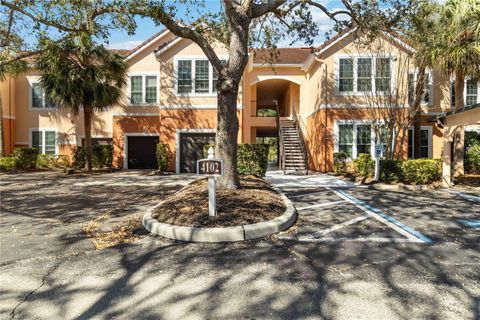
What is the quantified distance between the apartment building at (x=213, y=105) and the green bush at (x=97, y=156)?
51cm

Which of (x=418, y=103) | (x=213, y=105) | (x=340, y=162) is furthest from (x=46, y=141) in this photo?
(x=418, y=103)

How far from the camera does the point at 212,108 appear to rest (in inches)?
630

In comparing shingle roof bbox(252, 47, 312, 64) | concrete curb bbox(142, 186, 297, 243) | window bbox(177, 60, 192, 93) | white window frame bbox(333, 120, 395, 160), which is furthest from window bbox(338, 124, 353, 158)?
concrete curb bbox(142, 186, 297, 243)

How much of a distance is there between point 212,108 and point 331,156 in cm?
657

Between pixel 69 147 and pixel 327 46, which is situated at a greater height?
pixel 327 46

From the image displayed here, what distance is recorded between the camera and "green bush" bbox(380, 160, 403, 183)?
11.8 meters

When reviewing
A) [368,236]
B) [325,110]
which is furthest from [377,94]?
[368,236]

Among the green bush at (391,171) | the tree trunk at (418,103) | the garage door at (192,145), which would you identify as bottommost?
the green bush at (391,171)

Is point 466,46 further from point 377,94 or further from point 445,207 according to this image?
point 445,207

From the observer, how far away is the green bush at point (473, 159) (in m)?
15.3

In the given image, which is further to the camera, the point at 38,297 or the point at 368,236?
the point at 368,236

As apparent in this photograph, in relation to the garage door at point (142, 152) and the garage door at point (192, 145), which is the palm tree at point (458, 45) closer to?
the garage door at point (192, 145)

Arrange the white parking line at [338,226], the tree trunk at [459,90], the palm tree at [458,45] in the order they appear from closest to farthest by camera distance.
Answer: the white parking line at [338,226]
the palm tree at [458,45]
the tree trunk at [459,90]

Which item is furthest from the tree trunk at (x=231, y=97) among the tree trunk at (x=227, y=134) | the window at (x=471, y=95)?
the window at (x=471, y=95)
